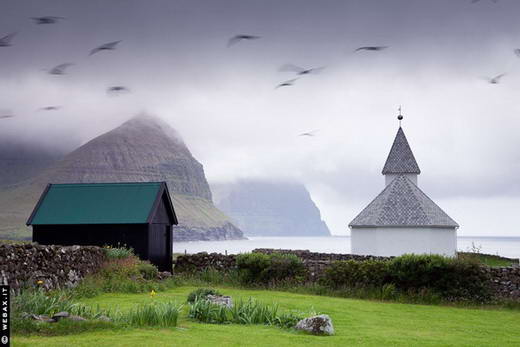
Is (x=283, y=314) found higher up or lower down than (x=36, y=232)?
lower down

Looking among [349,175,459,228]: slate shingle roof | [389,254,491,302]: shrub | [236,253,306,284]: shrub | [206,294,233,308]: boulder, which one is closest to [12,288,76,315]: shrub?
[206,294,233,308]: boulder

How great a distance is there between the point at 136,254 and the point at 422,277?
1445 centimetres

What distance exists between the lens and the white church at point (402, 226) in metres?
42.0

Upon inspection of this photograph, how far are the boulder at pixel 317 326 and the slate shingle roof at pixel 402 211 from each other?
28.8 m

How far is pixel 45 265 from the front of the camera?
22.2 m

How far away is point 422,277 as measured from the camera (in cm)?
2339

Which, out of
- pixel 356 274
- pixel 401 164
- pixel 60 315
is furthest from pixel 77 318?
pixel 401 164

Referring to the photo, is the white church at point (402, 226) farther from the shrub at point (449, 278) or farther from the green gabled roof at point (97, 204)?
the shrub at point (449, 278)

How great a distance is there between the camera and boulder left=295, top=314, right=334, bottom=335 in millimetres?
14070

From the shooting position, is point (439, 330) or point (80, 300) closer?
point (439, 330)

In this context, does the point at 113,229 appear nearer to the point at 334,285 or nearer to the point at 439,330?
the point at 334,285

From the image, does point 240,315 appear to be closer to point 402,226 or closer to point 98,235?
point 98,235

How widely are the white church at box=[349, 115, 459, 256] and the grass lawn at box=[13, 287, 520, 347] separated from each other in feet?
66.7

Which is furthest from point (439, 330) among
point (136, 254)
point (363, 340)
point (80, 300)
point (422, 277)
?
point (136, 254)
